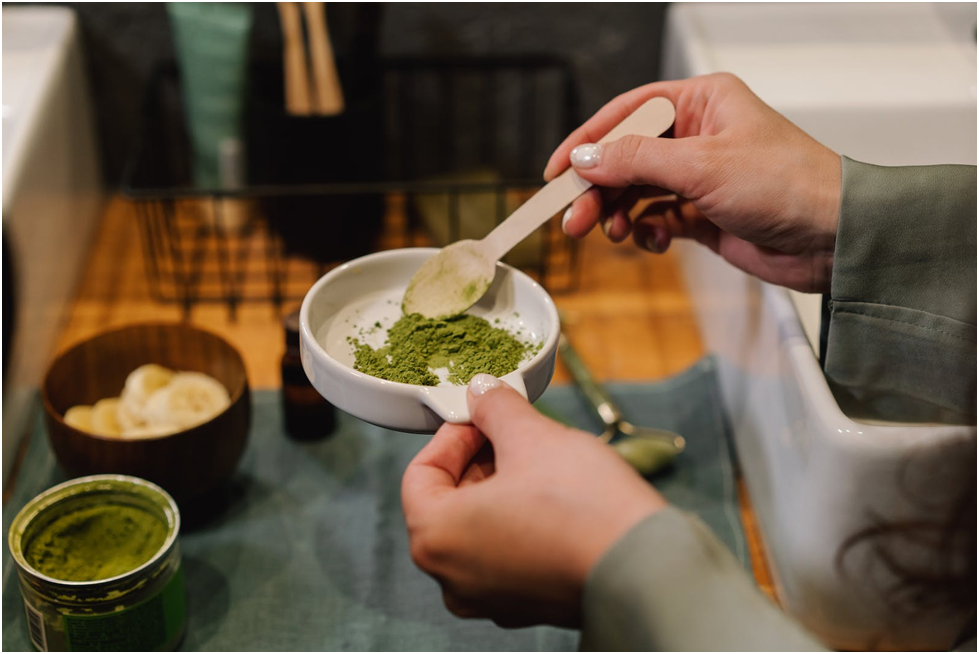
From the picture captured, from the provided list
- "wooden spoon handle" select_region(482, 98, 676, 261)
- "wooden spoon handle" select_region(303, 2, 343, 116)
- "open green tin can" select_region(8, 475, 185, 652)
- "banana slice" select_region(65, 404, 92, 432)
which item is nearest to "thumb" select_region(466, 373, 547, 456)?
"wooden spoon handle" select_region(482, 98, 676, 261)

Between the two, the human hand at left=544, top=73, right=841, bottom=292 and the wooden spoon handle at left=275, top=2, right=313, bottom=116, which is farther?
the wooden spoon handle at left=275, top=2, right=313, bottom=116

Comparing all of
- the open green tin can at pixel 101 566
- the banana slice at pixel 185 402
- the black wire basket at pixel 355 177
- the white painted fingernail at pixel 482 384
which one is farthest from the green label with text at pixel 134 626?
the black wire basket at pixel 355 177

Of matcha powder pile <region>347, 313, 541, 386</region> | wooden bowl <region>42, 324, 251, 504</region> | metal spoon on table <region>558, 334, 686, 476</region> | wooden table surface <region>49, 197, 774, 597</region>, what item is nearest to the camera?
matcha powder pile <region>347, 313, 541, 386</region>

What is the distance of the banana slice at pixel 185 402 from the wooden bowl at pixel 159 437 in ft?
0.03

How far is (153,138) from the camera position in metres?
0.86

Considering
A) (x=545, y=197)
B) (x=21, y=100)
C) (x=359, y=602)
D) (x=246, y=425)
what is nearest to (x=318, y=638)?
(x=359, y=602)

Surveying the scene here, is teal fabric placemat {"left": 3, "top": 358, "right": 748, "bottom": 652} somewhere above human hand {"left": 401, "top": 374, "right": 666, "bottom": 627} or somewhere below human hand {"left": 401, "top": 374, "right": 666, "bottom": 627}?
below

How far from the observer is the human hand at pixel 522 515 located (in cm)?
33

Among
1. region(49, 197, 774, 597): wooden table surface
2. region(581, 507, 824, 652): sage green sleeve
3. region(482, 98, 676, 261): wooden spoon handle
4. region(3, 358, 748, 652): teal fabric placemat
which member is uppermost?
region(482, 98, 676, 261): wooden spoon handle

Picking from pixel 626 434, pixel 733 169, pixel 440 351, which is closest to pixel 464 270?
pixel 440 351

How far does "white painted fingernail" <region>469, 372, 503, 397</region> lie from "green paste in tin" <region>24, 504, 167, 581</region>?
0.22m

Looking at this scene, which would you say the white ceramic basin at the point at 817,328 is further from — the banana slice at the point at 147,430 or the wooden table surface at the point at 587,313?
the banana slice at the point at 147,430

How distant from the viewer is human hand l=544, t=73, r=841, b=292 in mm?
494

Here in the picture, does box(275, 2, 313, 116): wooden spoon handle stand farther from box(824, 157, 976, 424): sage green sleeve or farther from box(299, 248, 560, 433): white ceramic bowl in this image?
box(824, 157, 976, 424): sage green sleeve
